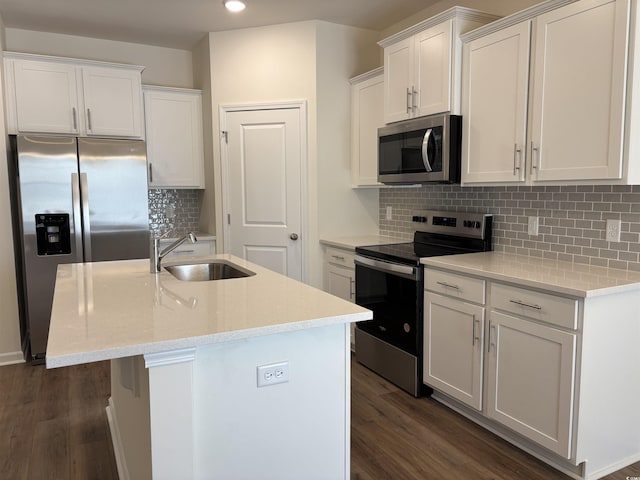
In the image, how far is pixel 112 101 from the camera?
13.3 ft

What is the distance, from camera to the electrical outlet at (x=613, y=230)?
2370 millimetres

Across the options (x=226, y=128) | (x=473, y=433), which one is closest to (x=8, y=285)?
(x=226, y=128)

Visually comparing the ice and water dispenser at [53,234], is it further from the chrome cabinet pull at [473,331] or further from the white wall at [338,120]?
the chrome cabinet pull at [473,331]

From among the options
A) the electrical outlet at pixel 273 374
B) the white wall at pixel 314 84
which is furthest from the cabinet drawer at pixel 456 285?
the white wall at pixel 314 84

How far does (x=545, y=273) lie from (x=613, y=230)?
0.45 m

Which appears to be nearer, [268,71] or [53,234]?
[53,234]

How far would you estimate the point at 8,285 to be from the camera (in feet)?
12.0

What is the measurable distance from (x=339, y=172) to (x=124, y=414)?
→ 2.61m

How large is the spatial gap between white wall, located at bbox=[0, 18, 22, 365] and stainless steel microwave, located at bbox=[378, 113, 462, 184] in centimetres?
286

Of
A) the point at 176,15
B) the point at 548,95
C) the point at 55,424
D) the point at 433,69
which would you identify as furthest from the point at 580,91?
the point at 55,424

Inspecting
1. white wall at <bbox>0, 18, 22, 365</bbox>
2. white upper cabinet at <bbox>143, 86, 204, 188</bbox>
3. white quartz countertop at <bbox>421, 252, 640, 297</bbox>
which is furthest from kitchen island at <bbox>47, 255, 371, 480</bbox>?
white upper cabinet at <bbox>143, 86, 204, 188</bbox>

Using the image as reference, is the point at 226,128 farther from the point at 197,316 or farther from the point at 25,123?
the point at 197,316

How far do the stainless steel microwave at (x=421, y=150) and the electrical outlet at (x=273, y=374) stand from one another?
178 cm

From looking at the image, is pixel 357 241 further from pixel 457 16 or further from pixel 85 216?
pixel 85 216
